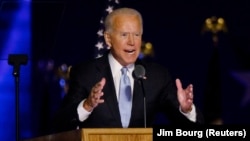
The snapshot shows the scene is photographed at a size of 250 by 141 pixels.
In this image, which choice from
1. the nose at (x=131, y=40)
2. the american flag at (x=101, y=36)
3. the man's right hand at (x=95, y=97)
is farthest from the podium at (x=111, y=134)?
the american flag at (x=101, y=36)

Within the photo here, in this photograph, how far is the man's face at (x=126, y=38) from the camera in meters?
4.72

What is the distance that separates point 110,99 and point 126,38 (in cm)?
37

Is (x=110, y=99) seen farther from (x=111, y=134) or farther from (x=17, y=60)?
(x=111, y=134)

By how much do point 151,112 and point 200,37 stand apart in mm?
2663

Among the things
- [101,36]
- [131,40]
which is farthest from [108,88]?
[101,36]

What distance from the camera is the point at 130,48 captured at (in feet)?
15.6

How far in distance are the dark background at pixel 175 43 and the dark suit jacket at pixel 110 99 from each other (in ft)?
7.69

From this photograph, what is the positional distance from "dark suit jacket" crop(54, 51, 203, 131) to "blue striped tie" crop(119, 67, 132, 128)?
33 mm

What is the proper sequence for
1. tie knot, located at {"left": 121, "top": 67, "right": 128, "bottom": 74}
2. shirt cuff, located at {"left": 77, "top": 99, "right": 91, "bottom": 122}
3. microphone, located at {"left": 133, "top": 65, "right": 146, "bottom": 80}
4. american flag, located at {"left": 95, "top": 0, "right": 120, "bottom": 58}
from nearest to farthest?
1. microphone, located at {"left": 133, "top": 65, "right": 146, "bottom": 80}
2. shirt cuff, located at {"left": 77, "top": 99, "right": 91, "bottom": 122}
3. tie knot, located at {"left": 121, "top": 67, "right": 128, "bottom": 74}
4. american flag, located at {"left": 95, "top": 0, "right": 120, "bottom": 58}

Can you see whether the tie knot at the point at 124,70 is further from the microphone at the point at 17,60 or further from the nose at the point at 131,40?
the microphone at the point at 17,60

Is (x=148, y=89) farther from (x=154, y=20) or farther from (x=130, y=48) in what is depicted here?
(x=154, y=20)

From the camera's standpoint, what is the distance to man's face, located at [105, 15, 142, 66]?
472cm

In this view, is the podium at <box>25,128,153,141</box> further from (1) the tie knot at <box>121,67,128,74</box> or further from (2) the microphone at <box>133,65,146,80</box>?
(1) the tie knot at <box>121,67,128,74</box>

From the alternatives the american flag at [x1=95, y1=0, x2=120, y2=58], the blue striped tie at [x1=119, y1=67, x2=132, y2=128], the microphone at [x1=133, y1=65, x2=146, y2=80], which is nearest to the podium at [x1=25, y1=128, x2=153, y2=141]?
the microphone at [x1=133, y1=65, x2=146, y2=80]
